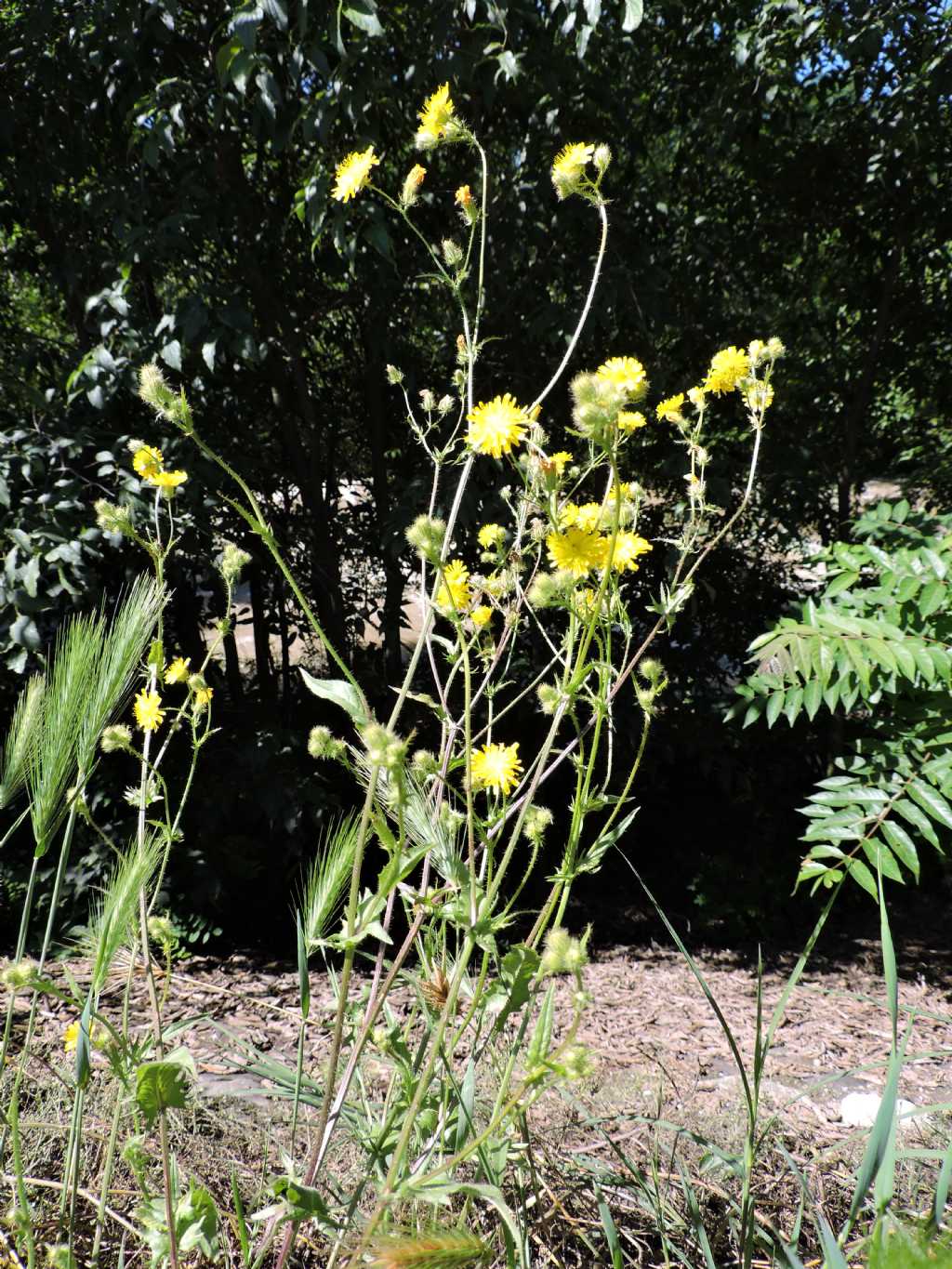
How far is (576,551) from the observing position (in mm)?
1064

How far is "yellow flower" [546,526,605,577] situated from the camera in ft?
3.44

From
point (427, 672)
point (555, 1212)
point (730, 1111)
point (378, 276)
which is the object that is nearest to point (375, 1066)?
point (555, 1212)

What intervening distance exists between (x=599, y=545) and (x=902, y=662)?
1278mm

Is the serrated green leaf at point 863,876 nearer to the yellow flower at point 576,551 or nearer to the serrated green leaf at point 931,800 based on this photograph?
the serrated green leaf at point 931,800

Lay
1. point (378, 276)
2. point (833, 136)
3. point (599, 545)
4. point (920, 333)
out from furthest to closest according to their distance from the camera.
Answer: point (920, 333)
point (833, 136)
point (378, 276)
point (599, 545)

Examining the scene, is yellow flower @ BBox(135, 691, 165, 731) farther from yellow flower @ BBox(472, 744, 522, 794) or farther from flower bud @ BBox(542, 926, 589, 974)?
flower bud @ BBox(542, 926, 589, 974)

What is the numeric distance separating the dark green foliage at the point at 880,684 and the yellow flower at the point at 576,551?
4.09 ft

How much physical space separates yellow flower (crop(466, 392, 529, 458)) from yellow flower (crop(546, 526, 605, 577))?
131 mm

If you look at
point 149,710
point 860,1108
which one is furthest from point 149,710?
point 860,1108

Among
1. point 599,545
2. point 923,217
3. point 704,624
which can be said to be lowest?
point 599,545

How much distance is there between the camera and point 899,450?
166 inches

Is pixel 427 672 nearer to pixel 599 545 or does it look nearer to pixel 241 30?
pixel 241 30

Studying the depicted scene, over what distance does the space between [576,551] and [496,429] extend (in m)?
0.19

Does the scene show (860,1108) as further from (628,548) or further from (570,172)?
(570,172)
